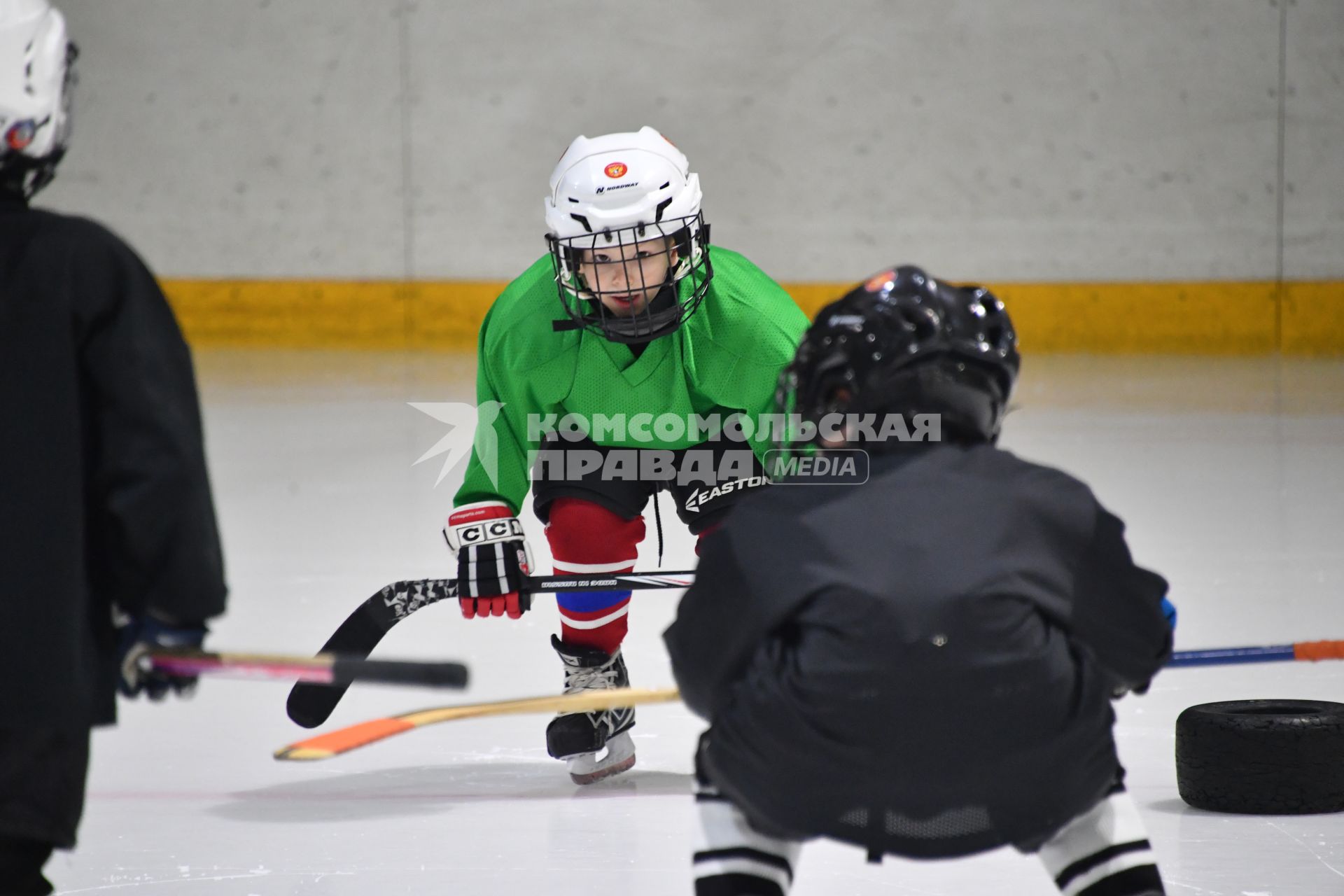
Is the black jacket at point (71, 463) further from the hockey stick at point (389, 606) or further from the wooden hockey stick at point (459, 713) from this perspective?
the hockey stick at point (389, 606)

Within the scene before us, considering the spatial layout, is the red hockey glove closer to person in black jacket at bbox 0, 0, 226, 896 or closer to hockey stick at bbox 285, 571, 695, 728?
hockey stick at bbox 285, 571, 695, 728

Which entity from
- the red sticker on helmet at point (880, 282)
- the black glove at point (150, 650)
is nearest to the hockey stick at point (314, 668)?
the black glove at point (150, 650)

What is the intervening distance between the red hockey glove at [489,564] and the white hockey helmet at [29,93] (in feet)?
3.15

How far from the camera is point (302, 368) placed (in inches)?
313

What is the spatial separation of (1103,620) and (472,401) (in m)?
5.20

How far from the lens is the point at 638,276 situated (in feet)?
7.47

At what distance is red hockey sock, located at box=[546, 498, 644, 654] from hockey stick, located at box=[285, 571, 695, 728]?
0.64 ft

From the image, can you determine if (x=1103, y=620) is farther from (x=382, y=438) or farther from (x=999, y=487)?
(x=382, y=438)

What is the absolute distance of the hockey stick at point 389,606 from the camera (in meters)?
2.17

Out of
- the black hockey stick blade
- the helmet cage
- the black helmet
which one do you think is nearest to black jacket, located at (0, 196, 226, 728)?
the black helmet

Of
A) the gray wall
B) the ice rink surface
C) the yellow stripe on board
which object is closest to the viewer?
the ice rink surface

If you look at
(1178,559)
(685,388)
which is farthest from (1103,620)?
(1178,559)

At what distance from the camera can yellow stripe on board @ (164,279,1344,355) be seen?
8484 mm

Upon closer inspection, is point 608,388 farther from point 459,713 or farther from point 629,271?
point 459,713
